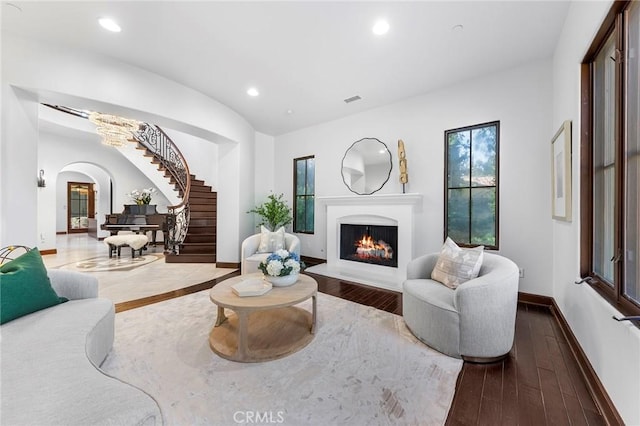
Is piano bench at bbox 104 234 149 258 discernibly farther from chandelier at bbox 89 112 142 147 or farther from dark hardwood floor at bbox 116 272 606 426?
dark hardwood floor at bbox 116 272 606 426

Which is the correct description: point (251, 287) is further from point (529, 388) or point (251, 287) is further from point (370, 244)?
point (370, 244)

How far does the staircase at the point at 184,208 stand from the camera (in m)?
5.74

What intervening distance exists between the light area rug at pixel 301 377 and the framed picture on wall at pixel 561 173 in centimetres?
185

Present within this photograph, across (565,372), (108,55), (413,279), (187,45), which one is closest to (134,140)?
(108,55)

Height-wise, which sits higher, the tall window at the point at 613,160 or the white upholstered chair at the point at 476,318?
the tall window at the point at 613,160

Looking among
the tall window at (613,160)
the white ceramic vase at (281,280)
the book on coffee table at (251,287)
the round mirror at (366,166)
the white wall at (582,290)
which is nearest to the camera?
the white wall at (582,290)

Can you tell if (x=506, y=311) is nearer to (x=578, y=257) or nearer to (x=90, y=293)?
(x=578, y=257)

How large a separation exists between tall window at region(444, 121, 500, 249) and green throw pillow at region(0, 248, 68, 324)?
4.48 meters

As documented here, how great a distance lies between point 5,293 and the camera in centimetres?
163

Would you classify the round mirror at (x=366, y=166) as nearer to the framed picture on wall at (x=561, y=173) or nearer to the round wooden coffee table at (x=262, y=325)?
the framed picture on wall at (x=561, y=173)

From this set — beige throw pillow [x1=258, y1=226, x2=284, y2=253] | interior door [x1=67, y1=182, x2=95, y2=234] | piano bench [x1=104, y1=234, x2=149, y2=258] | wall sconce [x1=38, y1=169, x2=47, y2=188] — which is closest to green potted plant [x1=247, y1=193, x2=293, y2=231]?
beige throw pillow [x1=258, y1=226, x2=284, y2=253]

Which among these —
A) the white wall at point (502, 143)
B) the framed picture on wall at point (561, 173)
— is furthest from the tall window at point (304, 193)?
the framed picture on wall at point (561, 173)

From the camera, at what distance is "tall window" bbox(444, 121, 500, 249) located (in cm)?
345

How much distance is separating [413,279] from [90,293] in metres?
3.11
